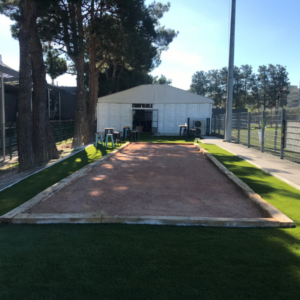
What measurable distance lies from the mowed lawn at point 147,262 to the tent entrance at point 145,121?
17.3m

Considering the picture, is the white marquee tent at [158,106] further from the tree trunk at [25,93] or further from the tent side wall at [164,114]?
the tree trunk at [25,93]

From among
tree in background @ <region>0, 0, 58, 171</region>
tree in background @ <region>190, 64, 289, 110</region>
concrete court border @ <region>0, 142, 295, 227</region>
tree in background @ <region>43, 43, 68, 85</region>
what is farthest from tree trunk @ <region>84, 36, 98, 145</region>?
tree in background @ <region>190, 64, 289, 110</region>

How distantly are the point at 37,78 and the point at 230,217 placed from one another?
1017 cm

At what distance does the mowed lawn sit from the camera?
274 centimetres

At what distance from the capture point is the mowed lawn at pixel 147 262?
2.74 m

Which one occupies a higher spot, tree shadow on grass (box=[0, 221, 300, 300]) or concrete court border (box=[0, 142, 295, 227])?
concrete court border (box=[0, 142, 295, 227])

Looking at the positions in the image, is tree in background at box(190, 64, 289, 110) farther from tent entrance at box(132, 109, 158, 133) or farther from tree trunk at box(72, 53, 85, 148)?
tree trunk at box(72, 53, 85, 148)

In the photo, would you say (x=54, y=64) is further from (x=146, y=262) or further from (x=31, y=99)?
(x=146, y=262)

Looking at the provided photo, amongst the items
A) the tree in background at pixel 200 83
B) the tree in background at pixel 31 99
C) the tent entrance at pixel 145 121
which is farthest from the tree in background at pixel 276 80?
the tree in background at pixel 31 99

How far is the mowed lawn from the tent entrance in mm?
17272

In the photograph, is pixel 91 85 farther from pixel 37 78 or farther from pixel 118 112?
pixel 37 78

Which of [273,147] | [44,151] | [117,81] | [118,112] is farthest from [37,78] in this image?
[117,81]

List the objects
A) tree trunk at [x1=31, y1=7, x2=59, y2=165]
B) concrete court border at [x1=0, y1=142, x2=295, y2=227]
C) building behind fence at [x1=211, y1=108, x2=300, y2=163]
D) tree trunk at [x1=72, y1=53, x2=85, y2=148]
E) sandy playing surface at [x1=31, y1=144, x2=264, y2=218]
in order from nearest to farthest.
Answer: concrete court border at [x1=0, y1=142, x2=295, y2=227], sandy playing surface at [x1=31, y1=144, x2=264, y2=218], building behind fence at [x1=211, y1=108, x2=300, y2=163], tree trunk at [x1=31, y1=7, x2=59, y2=165], tree trunk at [x1=72, y1=53, x2=85, y2=148]

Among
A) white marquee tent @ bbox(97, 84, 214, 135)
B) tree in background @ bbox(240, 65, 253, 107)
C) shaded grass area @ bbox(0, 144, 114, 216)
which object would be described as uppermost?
tree in background @ bbox(240, 65, 253, 107)
